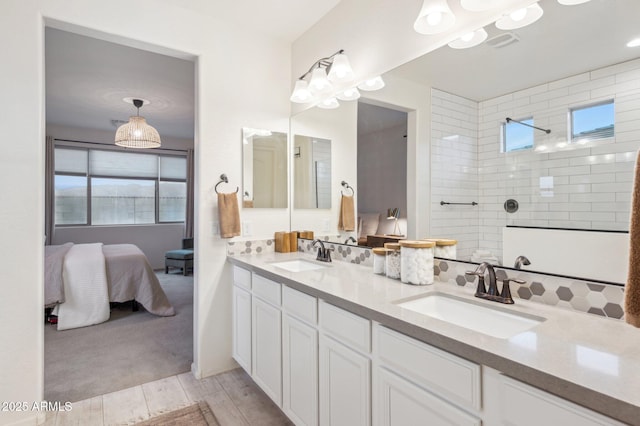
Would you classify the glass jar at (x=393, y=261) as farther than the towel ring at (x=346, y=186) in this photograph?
No

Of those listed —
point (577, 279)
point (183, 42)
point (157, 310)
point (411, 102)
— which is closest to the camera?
point (577, 279)

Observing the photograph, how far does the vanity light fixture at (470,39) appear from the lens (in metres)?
1.47

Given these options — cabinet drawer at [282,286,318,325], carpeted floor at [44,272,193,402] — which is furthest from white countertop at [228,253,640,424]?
carpeted floor at [44,272,193,402]

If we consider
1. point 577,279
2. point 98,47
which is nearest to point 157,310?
point 98,47

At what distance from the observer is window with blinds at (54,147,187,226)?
5.78 metres

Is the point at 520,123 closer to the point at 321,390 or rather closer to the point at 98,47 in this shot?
the point at 321,390

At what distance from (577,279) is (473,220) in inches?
17.9

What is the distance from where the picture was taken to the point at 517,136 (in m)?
1.34

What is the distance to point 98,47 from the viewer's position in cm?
292

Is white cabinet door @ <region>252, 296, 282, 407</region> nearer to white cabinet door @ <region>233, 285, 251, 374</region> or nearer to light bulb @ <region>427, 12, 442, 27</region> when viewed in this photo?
white cabinet door @ <region>233, 285, 251, 374</region>

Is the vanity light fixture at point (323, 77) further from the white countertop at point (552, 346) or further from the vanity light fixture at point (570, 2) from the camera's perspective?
the white countertop at point (552, 346)

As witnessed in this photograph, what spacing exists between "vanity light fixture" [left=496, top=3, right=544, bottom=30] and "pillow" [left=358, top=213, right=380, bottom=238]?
1142 mm

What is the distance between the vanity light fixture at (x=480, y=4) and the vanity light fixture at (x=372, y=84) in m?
0.64

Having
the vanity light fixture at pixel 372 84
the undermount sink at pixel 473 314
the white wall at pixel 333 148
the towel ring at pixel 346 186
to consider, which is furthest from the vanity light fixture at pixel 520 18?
the towel ring at pixel 346 186
